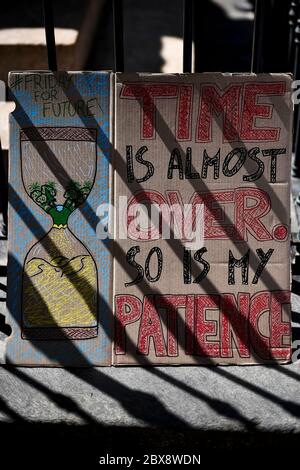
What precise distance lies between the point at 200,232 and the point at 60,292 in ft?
1.54

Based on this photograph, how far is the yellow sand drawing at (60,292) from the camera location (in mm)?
2307

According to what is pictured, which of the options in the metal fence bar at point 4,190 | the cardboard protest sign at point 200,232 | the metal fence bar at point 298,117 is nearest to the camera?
the cardboard protest sign at point 200,232

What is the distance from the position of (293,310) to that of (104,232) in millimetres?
695

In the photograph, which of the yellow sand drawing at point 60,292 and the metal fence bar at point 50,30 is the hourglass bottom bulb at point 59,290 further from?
the metal fence bar at point 50,30

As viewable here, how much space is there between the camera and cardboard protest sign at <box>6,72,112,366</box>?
7.40 feet

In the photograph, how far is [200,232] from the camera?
7.51 ft

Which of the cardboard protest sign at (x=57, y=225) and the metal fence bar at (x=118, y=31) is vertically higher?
the metal fence bar at (x=118, y=31)

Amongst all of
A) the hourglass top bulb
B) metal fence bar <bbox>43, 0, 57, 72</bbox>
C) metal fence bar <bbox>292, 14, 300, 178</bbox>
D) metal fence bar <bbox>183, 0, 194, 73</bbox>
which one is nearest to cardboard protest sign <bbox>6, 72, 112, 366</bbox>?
the hourglass top bulb

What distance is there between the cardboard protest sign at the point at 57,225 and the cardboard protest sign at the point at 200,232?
0.20 feet
